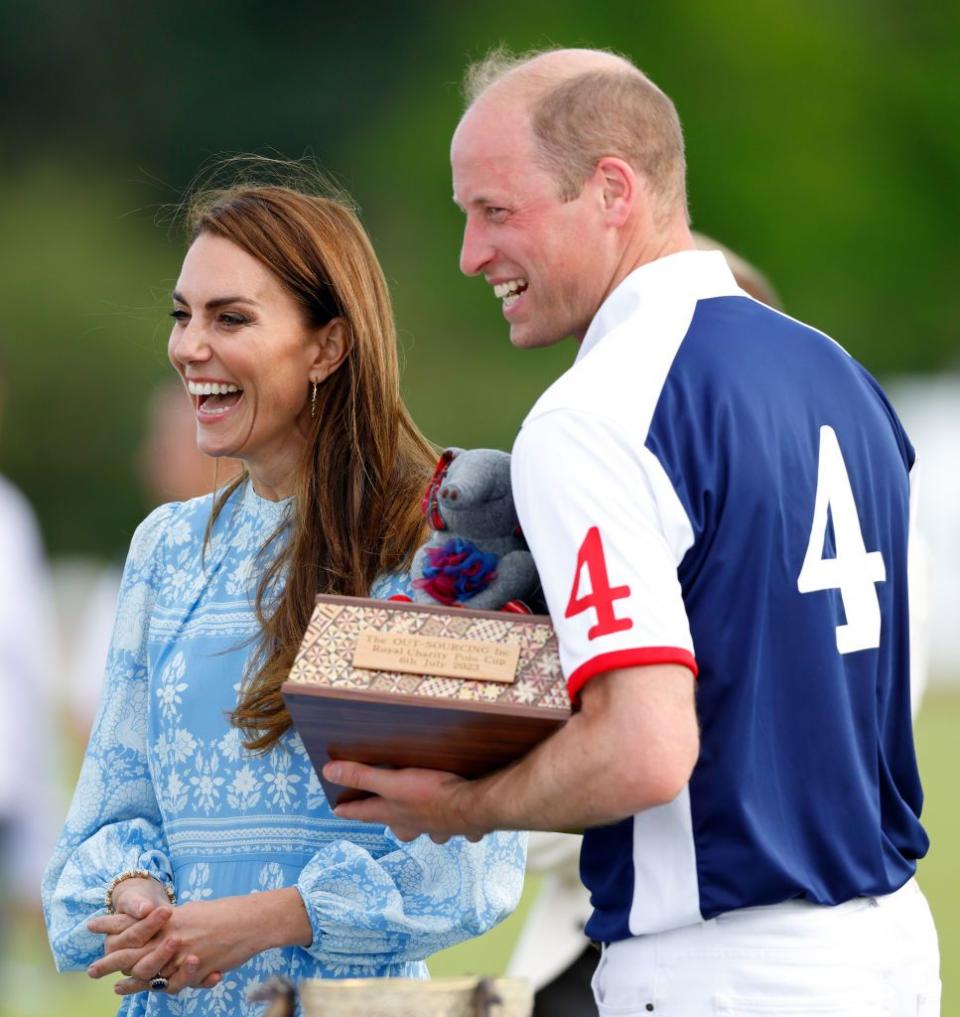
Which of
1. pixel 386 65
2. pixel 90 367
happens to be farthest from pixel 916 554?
pixel 386 65

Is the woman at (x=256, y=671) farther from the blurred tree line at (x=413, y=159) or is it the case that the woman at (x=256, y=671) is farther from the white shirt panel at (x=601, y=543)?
the blurred tree line at (x=413, y=159)

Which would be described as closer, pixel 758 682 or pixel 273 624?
pixel 758 682

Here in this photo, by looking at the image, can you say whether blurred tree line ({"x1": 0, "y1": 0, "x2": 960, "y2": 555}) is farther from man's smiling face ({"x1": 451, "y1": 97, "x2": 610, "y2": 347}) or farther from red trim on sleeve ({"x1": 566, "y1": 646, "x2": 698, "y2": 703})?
red trim on sleeve ({"x1": 566, "y1": 646, "x2": 698, "y2": 703})

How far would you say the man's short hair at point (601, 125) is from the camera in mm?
2643

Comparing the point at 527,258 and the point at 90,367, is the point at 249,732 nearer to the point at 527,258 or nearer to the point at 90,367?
the point at 527,258

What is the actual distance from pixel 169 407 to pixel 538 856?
2.67 m

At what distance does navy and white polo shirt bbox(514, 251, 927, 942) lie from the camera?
7.67 ft

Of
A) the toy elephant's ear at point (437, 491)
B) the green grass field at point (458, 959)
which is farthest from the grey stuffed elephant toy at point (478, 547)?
the green grass field at point (458, 959)

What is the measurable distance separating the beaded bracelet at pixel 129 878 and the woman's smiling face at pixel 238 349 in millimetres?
663

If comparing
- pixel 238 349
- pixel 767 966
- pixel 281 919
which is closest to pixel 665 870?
pixel 767 966

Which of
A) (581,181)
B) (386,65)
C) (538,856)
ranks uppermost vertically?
(386,65)

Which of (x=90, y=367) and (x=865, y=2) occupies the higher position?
(x=865, y=2)

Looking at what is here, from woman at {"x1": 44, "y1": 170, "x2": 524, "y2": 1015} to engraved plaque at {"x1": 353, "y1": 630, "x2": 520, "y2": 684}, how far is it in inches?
24.9

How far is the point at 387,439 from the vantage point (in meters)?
3.19
